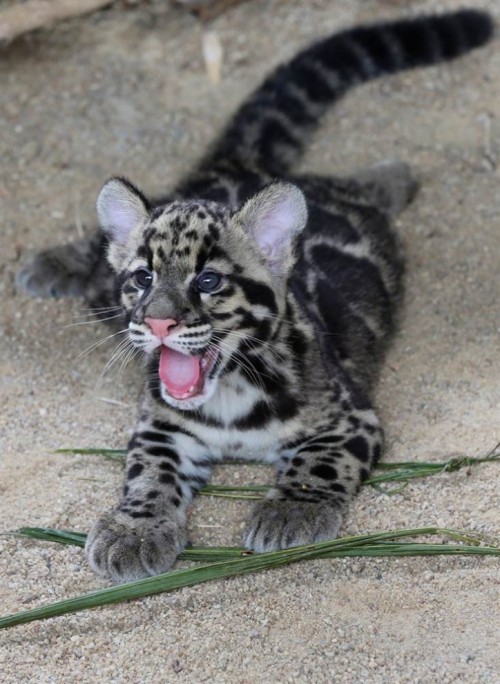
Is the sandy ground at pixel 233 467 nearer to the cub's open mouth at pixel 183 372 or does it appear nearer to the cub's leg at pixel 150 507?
the cub's leg at pixel 150 507

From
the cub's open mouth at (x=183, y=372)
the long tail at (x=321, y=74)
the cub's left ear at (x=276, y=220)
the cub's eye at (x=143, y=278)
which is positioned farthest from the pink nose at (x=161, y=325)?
the long tail at (x=321, y=74)

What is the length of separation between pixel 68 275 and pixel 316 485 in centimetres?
243

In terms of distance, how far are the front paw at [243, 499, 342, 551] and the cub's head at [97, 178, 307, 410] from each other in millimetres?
544

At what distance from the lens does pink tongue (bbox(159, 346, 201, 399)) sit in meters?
4.39

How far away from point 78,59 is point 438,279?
10.4 feet

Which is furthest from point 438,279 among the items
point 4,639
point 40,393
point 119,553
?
point 4,639

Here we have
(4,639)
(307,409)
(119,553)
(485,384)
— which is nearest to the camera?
(4,639)

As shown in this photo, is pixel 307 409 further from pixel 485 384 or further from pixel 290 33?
pixel 290 33

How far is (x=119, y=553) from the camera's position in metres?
4.29

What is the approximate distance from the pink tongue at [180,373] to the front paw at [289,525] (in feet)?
1.97

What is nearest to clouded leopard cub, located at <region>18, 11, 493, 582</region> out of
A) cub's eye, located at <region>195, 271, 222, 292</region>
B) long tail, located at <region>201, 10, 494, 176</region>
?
cub's eye, located at <region>195, 271, 222, 292</region>

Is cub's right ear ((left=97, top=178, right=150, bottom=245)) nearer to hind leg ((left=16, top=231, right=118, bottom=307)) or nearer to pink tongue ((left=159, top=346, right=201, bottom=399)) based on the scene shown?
pink tongue ((left=159, top=346, right=201, bottom=399))

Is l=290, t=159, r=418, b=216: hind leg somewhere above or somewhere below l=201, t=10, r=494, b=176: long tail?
below

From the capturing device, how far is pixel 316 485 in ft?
15.4
